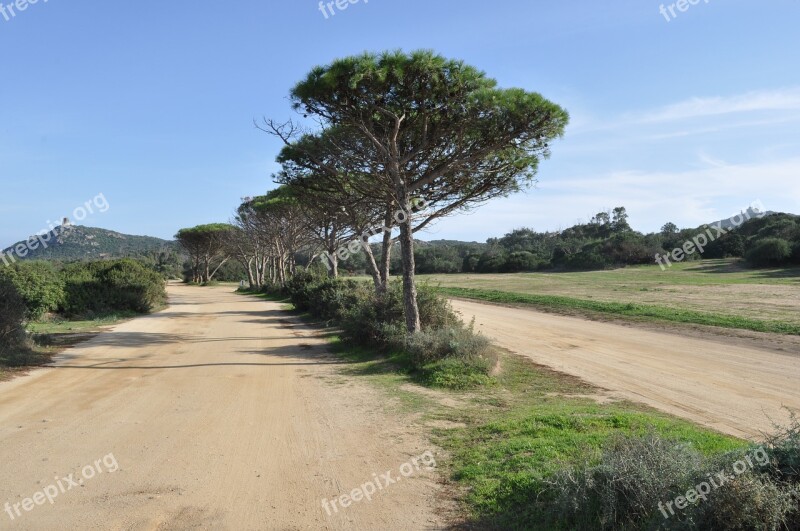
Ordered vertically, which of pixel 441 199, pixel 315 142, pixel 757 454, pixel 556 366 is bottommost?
pixel 556 366

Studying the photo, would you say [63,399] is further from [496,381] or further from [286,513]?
[496,381]

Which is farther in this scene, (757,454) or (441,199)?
(441,199)

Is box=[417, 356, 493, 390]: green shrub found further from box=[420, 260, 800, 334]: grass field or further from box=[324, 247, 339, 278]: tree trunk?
box=[324, 247, 339, 278]: tree trunk

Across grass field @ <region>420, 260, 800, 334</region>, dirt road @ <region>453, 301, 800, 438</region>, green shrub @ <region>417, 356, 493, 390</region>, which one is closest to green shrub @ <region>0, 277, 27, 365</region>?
green shrub @ <region>417, 356, 493, 390</region>

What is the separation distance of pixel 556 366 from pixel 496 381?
2353mm

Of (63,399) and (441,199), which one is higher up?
(441,199)

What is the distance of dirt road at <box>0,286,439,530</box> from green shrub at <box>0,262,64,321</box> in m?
10.2

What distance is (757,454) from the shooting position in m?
3.60

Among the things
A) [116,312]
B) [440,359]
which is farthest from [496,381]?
[116,312]

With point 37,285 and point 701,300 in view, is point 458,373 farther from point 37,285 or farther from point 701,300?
point 701,300

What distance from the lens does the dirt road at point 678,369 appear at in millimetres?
7398

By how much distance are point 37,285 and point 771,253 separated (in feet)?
157

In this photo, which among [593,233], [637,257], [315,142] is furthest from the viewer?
[593,233]

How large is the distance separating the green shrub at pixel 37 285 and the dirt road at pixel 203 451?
401 inches
